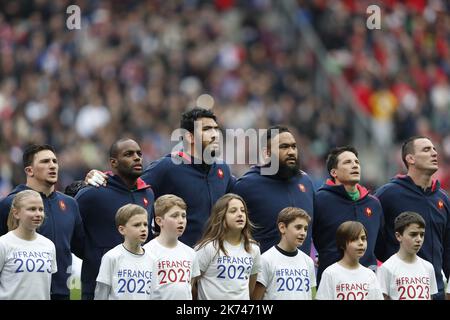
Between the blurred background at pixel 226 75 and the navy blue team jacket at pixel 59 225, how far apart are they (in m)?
8.59

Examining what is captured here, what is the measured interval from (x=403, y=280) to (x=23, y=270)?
10.5 feet

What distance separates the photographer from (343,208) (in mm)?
12383

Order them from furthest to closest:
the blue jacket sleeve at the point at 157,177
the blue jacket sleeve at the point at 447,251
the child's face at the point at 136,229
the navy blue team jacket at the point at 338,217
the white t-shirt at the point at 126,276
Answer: the blue jacket sleeve at the point at 447,251
the blue jacket sleeve at the point at 157,177
the navy blue team jacket at the point at 338,217
the child's face at the point at 136,229
the white t-shirt at the point at 126,276

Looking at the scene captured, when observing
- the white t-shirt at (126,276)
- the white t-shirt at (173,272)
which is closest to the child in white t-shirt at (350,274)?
the white t-shirt at (173,272)

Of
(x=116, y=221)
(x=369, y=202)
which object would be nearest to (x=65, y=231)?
(x=116, y=221)

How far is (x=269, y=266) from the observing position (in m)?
11.6

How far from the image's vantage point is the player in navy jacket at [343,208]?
12266mm

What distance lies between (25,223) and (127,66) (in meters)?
13.3

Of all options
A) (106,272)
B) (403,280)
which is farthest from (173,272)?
(403,280)

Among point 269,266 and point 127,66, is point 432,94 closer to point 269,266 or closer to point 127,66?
point 127,66

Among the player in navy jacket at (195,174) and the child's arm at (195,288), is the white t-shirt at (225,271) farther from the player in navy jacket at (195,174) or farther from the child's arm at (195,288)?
the player in navy jacket at (195,174)

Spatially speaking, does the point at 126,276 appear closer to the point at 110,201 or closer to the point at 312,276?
the point at 110,201

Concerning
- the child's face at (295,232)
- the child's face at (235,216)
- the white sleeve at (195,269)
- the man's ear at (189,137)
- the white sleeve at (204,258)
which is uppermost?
the man's ear at (189,137)

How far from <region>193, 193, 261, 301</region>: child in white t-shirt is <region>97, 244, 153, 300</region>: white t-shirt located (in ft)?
1.51
